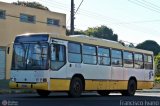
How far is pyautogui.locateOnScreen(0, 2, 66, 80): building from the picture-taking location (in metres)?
47.8

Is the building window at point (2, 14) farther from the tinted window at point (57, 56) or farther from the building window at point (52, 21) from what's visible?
the tinted window at point (57, 56)

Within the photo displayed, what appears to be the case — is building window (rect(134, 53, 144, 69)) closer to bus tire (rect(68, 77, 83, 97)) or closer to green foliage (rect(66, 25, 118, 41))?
bus tire (rect(68, 77, 83, 97))

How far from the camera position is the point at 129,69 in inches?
1154

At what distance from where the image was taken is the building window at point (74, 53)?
77.6ft

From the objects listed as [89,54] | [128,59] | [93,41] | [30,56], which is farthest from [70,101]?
[128,59]

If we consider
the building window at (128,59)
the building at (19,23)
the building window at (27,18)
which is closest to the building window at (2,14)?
the building at (19,23)

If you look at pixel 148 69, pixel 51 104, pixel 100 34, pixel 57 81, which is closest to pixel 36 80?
pixel 57 81

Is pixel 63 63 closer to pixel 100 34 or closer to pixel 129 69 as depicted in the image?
pixel 129 69

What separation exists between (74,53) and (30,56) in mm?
2401

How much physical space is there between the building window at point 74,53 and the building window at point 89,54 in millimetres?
420

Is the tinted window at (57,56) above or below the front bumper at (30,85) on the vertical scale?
above

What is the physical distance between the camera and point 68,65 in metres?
23.3

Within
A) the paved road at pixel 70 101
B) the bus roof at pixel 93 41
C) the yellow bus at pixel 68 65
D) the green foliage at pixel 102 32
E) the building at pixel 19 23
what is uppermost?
the green foliage at pixel 102 32

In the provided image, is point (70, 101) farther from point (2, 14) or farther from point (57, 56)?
point (2, 14)
